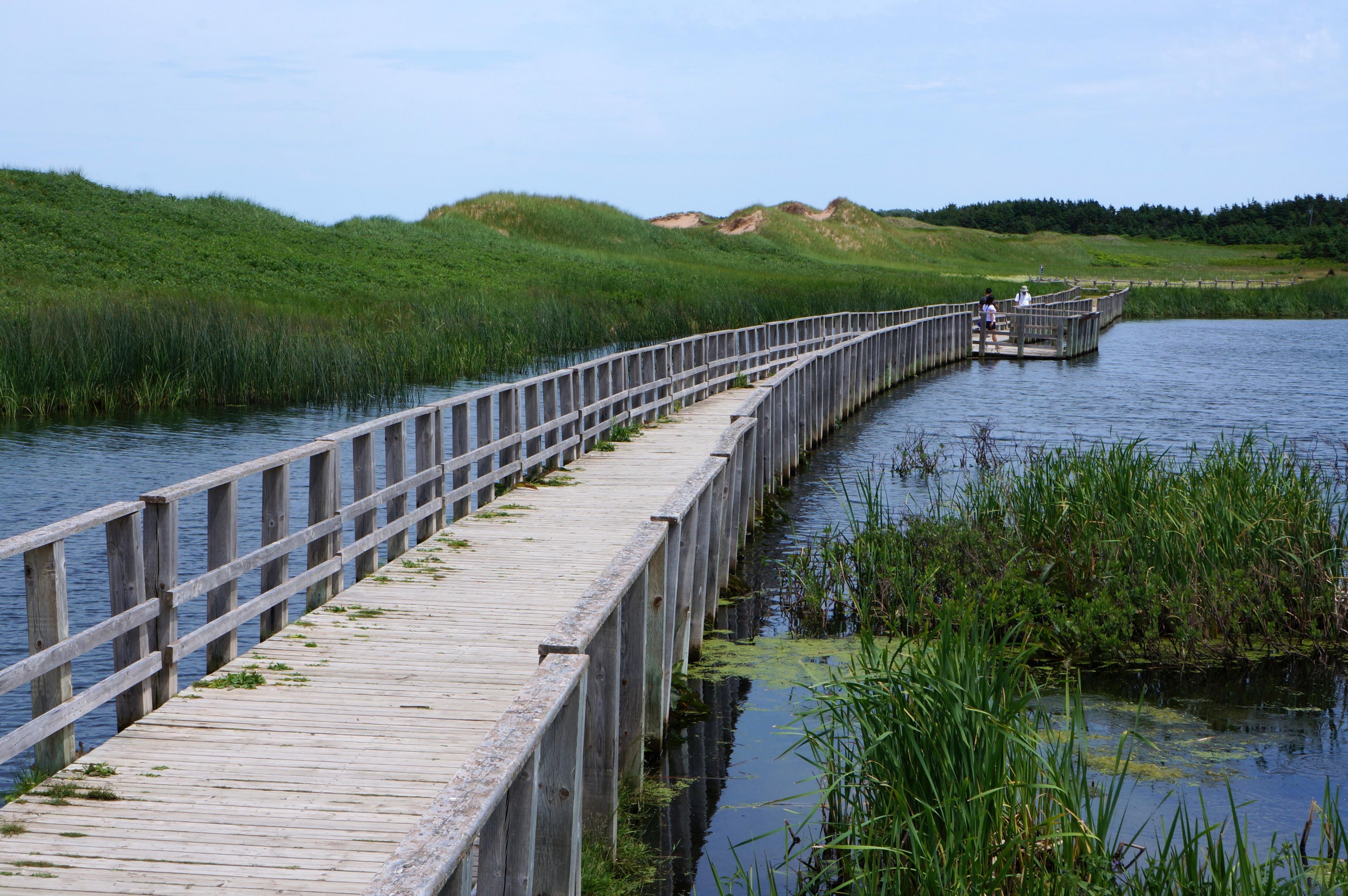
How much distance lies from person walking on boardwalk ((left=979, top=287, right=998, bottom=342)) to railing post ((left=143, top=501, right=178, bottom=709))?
128ft

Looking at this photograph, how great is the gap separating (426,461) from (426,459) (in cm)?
1

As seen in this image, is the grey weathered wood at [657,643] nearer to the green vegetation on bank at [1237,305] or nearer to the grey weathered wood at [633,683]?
the grey weathered wood at [633,683]

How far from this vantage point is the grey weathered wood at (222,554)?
23.5ft

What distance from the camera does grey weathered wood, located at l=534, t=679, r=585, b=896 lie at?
157 inches

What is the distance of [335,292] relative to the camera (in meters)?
44.7

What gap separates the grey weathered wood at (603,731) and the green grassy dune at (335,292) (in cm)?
1940

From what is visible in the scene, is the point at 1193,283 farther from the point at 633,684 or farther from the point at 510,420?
the point at 633,684

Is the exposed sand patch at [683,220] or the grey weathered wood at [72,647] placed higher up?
the exposed sand patch at [683,220]

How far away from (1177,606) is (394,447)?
20.5 ft

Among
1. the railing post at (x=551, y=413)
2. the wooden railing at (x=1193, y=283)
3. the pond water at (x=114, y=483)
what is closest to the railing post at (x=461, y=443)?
the pond water at (x=114, y=483)

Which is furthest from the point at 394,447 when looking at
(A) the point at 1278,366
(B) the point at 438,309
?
(A) the point at 1278,366

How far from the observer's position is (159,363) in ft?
75.3

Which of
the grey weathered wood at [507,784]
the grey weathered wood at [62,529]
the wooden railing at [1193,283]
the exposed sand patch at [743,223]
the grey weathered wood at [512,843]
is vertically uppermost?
the exposed sand patch at [743,223]

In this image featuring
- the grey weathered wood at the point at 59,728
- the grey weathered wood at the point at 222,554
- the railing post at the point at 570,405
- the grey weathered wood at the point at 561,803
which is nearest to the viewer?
the grey weathered wood at the point at 561,803
